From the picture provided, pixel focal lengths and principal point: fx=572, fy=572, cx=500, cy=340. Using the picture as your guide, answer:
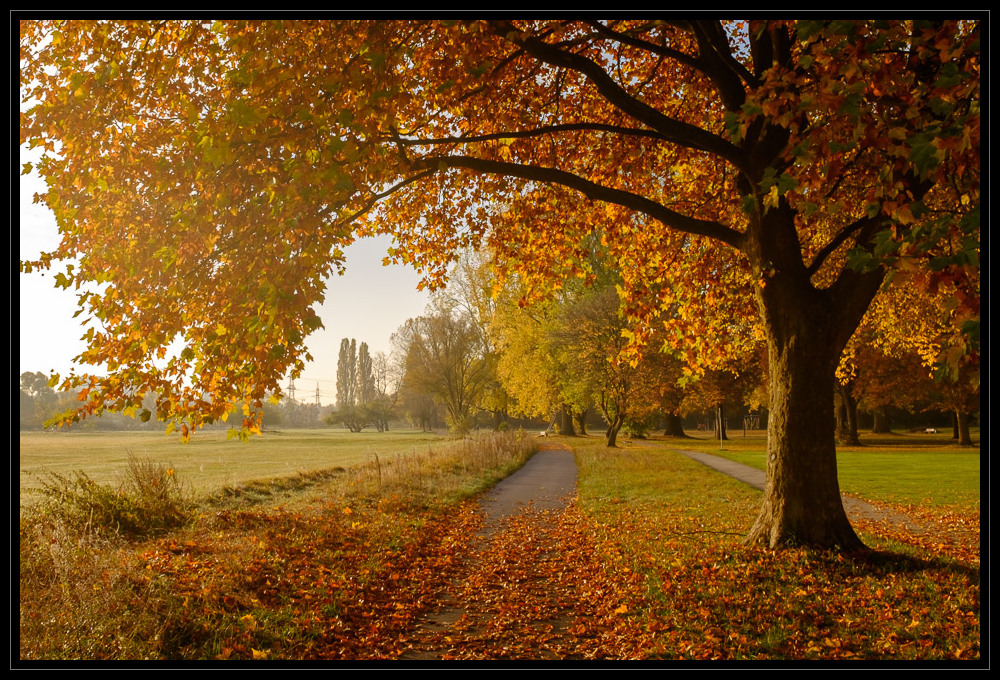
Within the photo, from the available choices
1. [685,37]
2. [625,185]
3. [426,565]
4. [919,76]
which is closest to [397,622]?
[426,565]

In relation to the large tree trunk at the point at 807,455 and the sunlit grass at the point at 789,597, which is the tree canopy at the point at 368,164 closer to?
the large tree trunk at the point at 807,455

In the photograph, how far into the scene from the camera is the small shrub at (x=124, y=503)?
790 cm

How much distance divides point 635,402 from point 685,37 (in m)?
23.8

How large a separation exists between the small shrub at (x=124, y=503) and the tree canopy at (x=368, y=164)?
330cm

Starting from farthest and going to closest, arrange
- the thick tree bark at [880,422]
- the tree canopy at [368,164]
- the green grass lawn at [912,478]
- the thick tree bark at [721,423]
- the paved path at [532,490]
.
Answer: the thick tree bark at [880,422], the thick tree bark at [721,423], the green grass lawn at [912,478], the paved path at [532,490], the tree canopy at [368,164]

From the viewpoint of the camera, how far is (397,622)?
5.34m

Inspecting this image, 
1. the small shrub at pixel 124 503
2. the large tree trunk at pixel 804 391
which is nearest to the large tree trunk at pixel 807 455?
the large tree trunk at pixel 804 391

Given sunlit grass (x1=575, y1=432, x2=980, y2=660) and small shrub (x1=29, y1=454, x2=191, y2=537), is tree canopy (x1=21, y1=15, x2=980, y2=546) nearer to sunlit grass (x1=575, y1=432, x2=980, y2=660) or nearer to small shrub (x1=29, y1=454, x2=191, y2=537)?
sunlit grass (x1=575, y1=432, x2=980, y2=660)

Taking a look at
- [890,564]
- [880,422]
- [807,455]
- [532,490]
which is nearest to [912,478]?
[532,490]

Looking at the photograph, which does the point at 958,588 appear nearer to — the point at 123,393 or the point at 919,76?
the point at 919,76

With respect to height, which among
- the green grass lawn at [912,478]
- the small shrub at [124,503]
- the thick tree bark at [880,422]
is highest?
the small shrub at [124,503]

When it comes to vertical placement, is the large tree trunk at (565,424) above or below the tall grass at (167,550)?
below

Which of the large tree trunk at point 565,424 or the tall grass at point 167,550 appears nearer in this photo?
the tall grass at point 167,550

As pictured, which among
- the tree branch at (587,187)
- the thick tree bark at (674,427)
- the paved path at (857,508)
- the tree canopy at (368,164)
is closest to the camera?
the tree canopy at (368,164)
